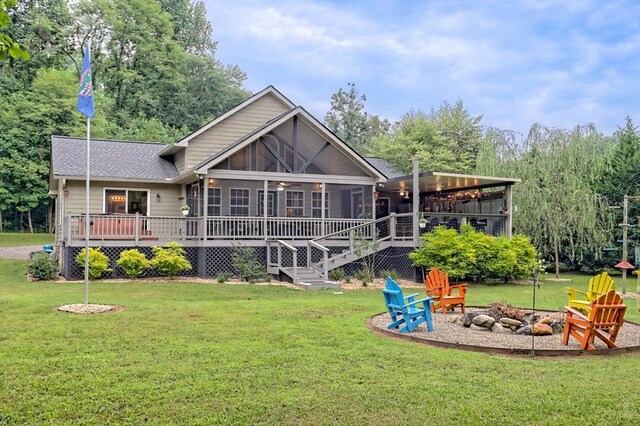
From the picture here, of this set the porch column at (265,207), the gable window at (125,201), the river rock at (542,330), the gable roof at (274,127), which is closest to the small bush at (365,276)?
the porch column at (265,207)

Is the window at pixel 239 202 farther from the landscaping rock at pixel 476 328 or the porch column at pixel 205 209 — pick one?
the landscaping rock at pixel 476 328

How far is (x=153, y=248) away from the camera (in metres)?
17.0

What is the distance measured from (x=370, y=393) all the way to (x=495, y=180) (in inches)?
611

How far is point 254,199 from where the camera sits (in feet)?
62.6

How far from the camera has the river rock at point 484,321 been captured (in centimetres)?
865

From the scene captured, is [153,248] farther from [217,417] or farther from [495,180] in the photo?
[217,417]

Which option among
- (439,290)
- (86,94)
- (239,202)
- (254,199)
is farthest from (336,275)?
(86,94)

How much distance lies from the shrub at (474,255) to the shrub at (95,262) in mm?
9646

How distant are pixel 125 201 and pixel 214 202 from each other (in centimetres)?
347

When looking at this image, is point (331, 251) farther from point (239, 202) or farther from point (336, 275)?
point (239, 202)

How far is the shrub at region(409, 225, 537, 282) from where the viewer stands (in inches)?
665

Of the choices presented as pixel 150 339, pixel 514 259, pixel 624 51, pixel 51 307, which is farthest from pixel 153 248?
pixel 624 51

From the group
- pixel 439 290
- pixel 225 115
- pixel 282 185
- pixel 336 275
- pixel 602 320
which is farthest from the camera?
pixel 225 115

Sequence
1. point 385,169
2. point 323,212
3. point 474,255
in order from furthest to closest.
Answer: point 385,169
point 323,212
point 474,255
